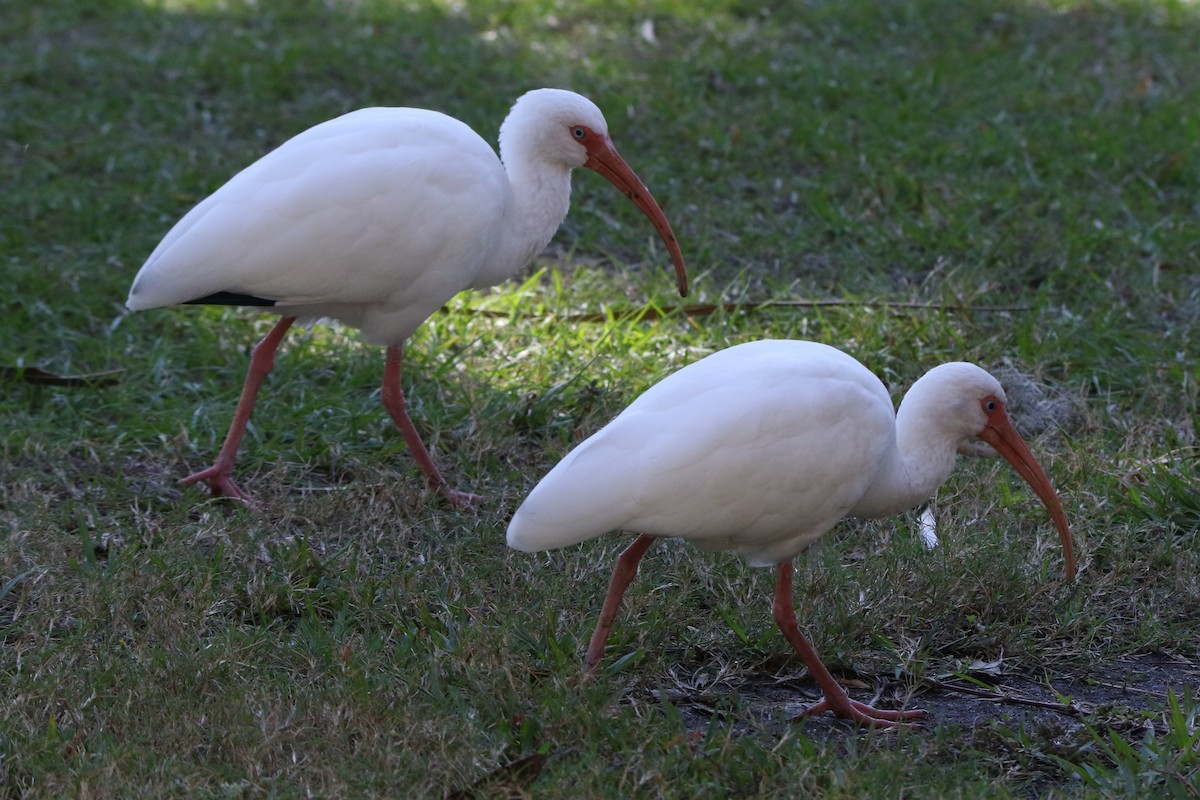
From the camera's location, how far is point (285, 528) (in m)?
4.04

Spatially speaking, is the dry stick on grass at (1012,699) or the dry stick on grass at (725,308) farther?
the dry stick on grass at (725,308)

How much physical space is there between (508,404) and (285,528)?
93 cm

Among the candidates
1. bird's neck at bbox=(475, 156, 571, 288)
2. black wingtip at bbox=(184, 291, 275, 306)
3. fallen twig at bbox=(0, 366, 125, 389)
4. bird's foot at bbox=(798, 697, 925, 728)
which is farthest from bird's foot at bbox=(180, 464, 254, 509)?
bird's foot at bbox=(798, 697, 925, 728)

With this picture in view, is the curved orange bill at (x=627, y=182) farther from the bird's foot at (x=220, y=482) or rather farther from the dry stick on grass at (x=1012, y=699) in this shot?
the dry stick on grass at (x=1012, y=699)

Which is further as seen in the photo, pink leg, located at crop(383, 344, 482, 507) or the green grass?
pink leg, located at crop(383, 344, 482, 507)

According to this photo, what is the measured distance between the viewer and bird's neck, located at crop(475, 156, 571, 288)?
4.30 metres

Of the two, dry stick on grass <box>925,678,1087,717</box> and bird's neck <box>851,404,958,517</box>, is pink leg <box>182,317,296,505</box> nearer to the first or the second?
bird's neck <box>851,404,958,517</box>

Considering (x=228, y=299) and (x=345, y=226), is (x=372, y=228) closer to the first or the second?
(x=345, y=226)

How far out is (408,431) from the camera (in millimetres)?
4324

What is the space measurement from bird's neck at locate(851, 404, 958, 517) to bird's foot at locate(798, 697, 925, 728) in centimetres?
45

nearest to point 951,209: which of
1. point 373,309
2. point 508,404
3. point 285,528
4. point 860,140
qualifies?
point 860,140

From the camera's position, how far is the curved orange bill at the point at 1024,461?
342 centimetres

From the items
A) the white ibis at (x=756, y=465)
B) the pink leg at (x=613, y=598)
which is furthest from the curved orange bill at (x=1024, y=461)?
the pink leg at (x=613, y=598)

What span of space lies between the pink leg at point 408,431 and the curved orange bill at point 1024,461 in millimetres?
1527
